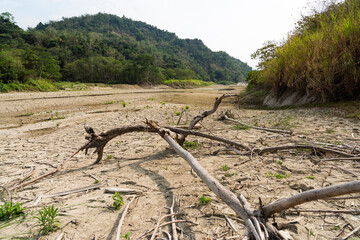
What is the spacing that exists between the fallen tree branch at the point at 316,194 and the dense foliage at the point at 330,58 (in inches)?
243

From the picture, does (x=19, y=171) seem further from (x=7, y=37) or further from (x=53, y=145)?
(x=7, y=37)

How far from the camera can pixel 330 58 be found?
225 inches

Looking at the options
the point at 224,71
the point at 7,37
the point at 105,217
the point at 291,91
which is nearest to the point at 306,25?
the point at 291,91

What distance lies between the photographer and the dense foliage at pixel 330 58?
17.4 ft

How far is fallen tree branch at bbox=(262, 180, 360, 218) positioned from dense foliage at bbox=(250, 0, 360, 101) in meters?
→ 6.18

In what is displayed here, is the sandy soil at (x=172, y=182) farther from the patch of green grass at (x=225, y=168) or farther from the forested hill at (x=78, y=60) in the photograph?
the forested hill at (x=78, y=60)

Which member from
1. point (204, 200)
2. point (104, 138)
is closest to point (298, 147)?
point (204, 200)

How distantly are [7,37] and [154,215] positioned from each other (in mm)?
78835

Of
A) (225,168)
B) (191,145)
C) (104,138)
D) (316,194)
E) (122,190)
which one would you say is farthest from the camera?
(191,145)

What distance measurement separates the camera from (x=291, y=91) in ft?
26.6

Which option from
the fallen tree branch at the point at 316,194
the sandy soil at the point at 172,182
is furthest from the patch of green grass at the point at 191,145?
the fallen tree branch at the point at 316,194

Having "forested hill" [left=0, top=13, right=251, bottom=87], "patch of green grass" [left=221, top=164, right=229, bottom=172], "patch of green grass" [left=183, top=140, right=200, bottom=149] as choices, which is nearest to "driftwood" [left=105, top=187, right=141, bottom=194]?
"patch of green grass" [left=221, top=164, right=229, bottom=172]

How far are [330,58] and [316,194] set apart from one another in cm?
657

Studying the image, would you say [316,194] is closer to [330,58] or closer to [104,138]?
[104,138]
